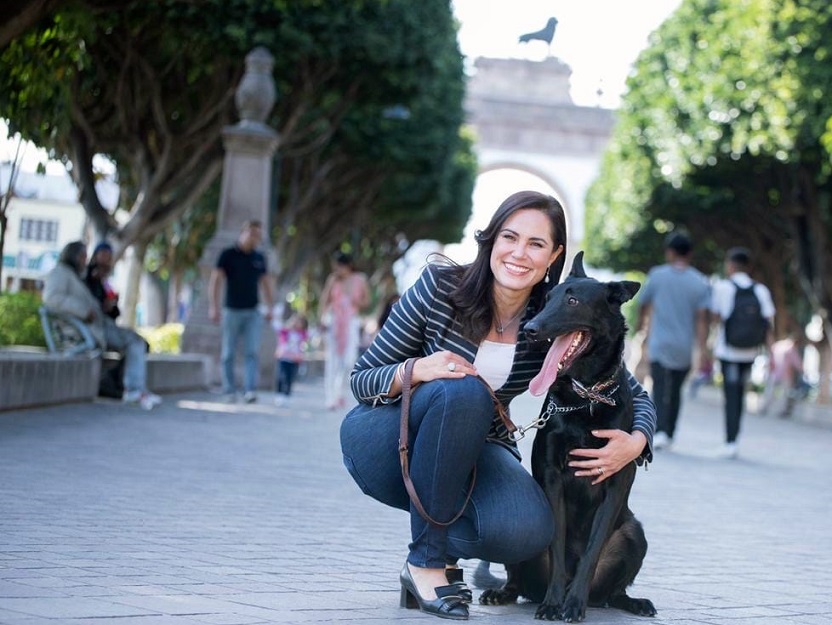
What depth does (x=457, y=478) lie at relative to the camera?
526cm

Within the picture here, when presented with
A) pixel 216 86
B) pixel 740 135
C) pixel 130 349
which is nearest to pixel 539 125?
pixel 740 135

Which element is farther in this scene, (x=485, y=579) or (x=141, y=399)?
(x=141, y=399)

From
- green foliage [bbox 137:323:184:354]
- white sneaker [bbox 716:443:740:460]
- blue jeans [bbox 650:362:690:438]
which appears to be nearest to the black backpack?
blue jeans [bbox 650:362:690:438]

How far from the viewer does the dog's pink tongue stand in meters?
5.13

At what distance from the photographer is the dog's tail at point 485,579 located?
6046mm

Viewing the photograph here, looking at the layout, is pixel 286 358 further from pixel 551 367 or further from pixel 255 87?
Result: pixel 551 367

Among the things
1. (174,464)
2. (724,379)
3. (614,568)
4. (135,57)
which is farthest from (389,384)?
(135,57)

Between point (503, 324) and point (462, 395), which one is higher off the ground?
point (503, 324)

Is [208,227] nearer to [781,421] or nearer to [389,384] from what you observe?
[781,421]

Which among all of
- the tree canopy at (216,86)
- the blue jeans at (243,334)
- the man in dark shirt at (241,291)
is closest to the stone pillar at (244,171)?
the tree canopy at (216,86)

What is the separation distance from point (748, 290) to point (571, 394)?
1098cm

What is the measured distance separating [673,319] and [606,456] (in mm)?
10176

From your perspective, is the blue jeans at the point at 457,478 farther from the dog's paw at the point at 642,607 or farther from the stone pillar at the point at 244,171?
the stone pillar at the point at 244,171

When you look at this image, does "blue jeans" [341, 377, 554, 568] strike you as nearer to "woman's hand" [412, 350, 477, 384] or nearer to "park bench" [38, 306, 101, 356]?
"woman's hand" [412, 350, 477, 384]
